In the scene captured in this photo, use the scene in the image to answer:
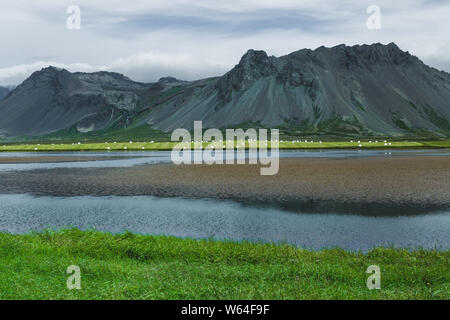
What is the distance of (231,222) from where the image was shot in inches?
1446

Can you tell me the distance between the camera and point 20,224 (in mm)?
37281

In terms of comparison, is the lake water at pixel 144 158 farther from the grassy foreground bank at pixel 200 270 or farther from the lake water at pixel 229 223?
the grassy foreground bank at pixel 200 270

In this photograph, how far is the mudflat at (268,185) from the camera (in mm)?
48375

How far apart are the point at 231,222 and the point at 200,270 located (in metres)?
17.0

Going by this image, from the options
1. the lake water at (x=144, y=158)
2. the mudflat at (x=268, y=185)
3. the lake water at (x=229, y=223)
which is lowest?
the lake water at (x=229, y=223)

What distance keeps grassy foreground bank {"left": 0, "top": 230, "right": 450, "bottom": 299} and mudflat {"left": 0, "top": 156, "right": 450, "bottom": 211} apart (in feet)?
67.8

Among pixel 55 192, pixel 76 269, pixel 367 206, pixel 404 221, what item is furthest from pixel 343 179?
pixel 76 269

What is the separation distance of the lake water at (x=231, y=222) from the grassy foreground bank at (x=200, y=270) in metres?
5.53

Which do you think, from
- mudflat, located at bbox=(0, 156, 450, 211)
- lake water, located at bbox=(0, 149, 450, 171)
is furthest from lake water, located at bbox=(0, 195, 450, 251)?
lake water, located at bbox=(0, 149, 450, 171)

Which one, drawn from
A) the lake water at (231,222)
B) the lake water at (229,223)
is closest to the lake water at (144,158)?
the lake water at (231,222)

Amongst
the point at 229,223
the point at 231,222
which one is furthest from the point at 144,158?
the point at 229,223

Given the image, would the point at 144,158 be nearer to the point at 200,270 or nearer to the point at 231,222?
the point at 231,222

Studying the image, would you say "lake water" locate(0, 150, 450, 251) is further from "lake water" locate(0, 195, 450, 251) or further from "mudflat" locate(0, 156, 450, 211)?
"mudflat" locate(0, 156, 450, 211)

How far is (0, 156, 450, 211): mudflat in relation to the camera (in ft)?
159
